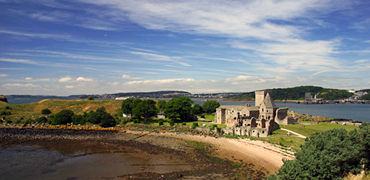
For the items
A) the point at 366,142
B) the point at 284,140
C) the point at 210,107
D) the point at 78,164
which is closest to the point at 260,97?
the point at 284,140

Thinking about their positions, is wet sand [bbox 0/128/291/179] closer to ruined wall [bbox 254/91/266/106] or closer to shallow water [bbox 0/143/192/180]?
shallow water [bbox 0/143/192/180]

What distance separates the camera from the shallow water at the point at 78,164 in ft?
88.0

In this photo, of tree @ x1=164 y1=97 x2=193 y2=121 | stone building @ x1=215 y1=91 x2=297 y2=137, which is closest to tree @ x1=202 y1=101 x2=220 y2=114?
tree @ x1=164 y1=97 x2=193 y2=121

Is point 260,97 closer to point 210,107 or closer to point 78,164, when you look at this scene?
point 210,107

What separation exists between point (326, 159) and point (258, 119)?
27009 millimetres

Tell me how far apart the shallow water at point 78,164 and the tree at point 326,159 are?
562 inches

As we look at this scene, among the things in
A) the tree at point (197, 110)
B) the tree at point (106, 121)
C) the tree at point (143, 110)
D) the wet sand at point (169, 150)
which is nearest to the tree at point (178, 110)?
the tree at point (143, 110)

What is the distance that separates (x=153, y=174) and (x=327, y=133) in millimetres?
19474

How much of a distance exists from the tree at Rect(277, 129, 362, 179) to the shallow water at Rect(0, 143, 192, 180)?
562 inches

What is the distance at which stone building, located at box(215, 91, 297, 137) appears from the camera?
41.4 m

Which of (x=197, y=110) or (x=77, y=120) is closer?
(x=77, y=120)

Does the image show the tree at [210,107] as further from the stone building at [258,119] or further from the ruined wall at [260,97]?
the stone building at [258,119]

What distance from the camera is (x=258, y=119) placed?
4375 cm

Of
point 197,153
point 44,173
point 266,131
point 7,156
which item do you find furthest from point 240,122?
point 7,156
